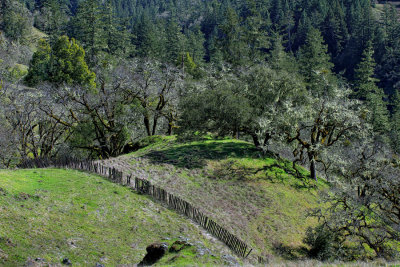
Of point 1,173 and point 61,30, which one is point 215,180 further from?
point 61,30

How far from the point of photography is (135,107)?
36.2 m

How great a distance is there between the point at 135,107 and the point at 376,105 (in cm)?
4802

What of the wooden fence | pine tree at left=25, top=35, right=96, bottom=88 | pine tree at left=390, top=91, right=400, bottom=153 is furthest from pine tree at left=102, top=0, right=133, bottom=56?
pine tree at left=390, top=91, right=400, bottom=153

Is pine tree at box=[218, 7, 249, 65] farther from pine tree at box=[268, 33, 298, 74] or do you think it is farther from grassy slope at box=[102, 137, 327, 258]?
grassy slope at box=[102, 137, 327, 258]

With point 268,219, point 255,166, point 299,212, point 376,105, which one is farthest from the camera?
point 376,105

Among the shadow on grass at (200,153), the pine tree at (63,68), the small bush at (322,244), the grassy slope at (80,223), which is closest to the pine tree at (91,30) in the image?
the pine tree at (63,68)

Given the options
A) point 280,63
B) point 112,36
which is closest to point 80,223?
point 280,63

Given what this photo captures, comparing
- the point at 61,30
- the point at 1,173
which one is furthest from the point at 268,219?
the point at 61,30

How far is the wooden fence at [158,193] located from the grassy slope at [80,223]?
66 centimetres

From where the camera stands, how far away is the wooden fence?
18.5 metres

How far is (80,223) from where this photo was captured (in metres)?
16.8

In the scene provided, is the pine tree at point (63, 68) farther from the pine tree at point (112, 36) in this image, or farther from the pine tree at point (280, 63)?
the pine tree at point (280, 63)

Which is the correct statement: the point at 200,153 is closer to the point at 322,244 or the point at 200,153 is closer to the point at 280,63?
the point at 322,244

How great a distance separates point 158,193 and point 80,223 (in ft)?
19.9
